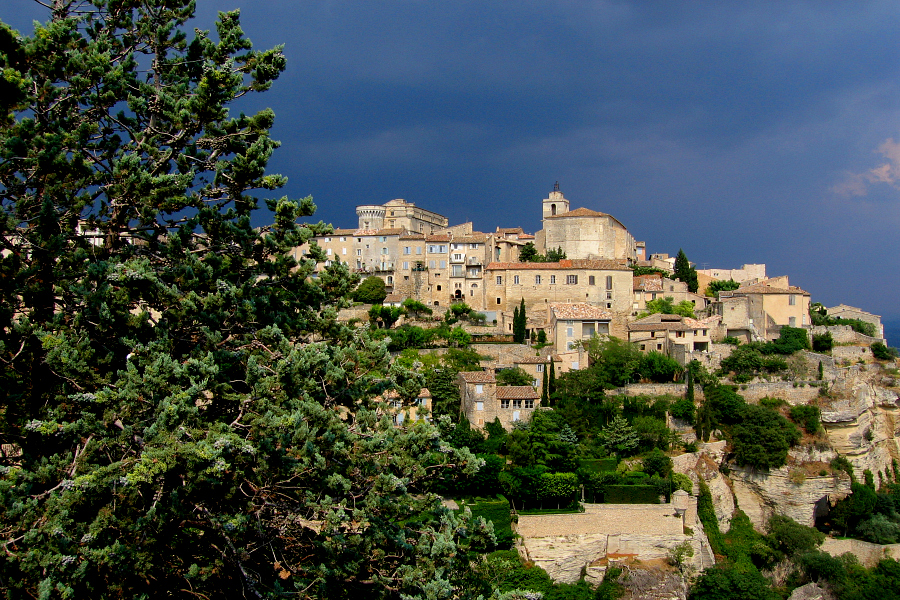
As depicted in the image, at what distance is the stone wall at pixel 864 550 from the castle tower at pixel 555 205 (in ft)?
117

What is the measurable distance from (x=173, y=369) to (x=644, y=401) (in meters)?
30.0

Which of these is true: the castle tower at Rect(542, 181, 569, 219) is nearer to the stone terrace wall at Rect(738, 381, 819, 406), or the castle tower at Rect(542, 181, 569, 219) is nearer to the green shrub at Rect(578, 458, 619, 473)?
the stone terrace wall at Rect(738, 381, 819, 406)

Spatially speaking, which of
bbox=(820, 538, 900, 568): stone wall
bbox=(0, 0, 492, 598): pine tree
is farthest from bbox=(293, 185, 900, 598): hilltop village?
bbox=(0, 0, 492, 598): pine tree

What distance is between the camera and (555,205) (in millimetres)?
62469

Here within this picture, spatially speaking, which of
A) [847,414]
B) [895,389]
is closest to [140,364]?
[847,414]

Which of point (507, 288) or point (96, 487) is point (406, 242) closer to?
point (507, 288)

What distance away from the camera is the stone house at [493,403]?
32719 millimetres

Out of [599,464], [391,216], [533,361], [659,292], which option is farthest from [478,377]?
[391,216]

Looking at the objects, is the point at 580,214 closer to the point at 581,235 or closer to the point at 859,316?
the point at 581,235

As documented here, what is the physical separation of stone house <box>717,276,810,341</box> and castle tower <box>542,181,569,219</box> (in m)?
19.0

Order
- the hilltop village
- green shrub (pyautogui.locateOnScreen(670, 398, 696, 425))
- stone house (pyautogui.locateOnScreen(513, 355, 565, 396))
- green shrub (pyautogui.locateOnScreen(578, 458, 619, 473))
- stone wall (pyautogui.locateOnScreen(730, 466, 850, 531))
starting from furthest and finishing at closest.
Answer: stone house (pyautogui.locateOnScreen(513, 355, 565, 396))
green shrub (pyautogui.locateOnScreen(670, 398, 696, 425))
stone wall (pyautogui.locateOnScreen(730, 466, 850, 531))
green shrub (pyautogui.locateOnScreen(578, 458, 619, 473))
the hilltop village

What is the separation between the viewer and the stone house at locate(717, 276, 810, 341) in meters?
46.2

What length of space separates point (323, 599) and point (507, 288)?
4150 cm

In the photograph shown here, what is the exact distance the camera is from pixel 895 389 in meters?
40.8
